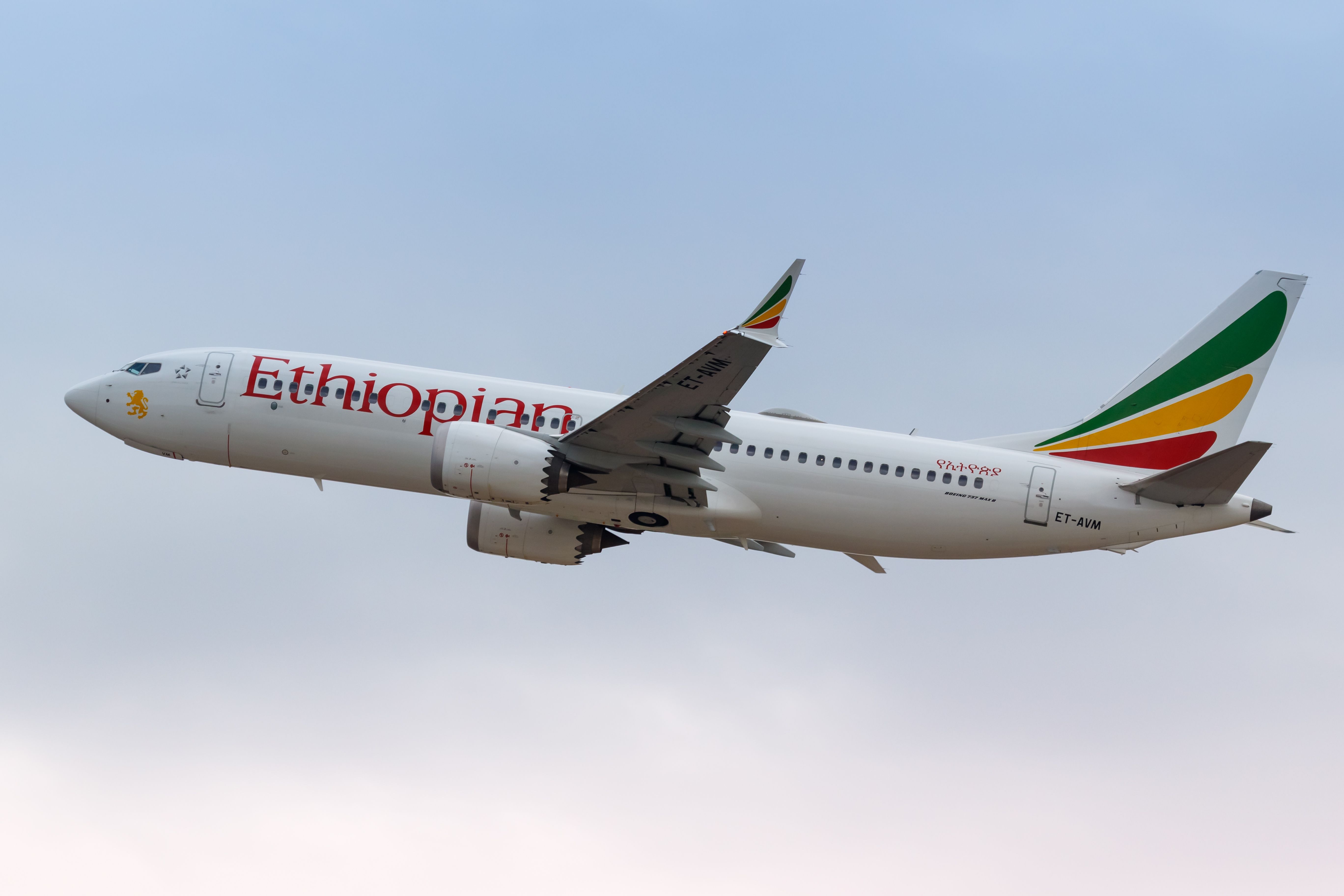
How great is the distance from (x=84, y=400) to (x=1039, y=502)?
25.9 m

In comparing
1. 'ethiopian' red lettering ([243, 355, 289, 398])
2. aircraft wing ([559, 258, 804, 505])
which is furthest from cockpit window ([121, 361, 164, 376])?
aircraft wing ([559, 258, 804, 505])

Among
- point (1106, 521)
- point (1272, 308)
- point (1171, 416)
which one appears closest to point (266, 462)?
point (1106, 521)

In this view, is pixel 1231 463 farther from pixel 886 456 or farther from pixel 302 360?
pixel 302 360

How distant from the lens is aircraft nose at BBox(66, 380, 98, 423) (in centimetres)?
3622

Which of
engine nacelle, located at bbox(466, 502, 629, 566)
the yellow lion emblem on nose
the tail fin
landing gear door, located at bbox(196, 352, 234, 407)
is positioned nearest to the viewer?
the tail fin

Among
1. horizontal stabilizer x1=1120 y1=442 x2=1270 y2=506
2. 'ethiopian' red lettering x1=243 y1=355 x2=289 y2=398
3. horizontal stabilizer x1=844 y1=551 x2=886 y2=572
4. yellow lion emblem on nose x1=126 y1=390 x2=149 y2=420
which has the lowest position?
horizontal stabilizer x1=844 y1=551 x2=886 y2=572

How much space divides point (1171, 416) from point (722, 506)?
39.9 feet

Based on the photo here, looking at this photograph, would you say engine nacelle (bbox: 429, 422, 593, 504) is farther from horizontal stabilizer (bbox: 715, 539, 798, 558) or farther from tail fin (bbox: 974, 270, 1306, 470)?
tail fin (bbox: 974, 270, 1306, 470)

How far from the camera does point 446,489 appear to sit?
31.8 meters

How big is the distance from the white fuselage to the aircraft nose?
158cm

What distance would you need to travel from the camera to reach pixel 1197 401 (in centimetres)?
3419

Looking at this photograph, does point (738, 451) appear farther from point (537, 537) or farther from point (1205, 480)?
point (1205, 480)

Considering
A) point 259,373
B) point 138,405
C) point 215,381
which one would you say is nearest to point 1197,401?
point 259,373

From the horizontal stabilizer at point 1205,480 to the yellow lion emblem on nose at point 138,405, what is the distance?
25631mm
